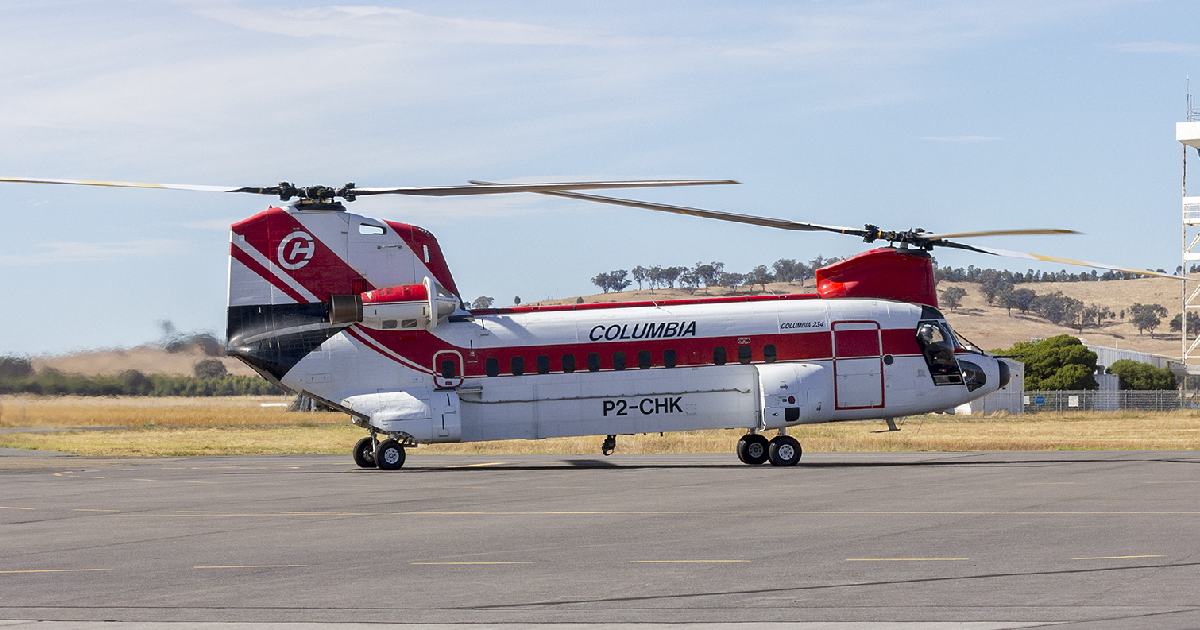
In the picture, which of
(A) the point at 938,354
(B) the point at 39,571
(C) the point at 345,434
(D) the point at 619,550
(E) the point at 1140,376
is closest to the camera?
(B) the point at 39,571

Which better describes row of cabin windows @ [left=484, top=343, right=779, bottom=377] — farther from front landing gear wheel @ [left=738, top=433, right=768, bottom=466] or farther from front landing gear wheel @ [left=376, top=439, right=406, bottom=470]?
front landing gear wheel @ [left=376, top=439, right=406, bottom=470]

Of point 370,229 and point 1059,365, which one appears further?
point 1059,365

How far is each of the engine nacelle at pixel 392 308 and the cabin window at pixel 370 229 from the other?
4.94 ft

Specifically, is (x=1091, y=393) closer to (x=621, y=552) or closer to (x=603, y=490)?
(x=603, y=490)

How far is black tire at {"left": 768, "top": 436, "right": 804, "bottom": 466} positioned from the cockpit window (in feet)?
13.1

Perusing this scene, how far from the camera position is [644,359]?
1313 inches

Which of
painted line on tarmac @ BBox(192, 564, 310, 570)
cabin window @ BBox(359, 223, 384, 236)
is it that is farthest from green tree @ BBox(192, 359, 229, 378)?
painted line on tarmac @ BBox(192, 564, 310, 570)

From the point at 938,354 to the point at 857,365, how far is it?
216 cm

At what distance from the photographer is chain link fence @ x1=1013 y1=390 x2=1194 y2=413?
84.4 meters

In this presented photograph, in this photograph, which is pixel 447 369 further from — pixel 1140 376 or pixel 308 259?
pixel 1140 376

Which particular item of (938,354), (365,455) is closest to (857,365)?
(938,354)

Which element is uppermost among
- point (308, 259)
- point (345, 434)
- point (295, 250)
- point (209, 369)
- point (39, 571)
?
point (295, 250)

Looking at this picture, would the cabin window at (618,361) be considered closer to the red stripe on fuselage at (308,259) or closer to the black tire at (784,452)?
the black tire at (784,452)

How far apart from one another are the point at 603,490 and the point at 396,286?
391 inches
